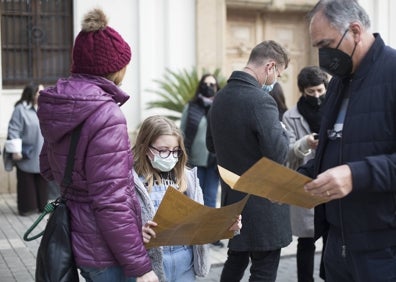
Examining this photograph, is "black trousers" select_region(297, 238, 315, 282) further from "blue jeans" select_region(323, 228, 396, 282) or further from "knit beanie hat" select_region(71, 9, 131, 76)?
"knit beanie hat" select_region(71, 9, 131, 76)

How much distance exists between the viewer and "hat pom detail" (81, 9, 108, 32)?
329 cm

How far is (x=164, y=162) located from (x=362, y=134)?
3.75 feet

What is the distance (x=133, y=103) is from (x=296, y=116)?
19.1 ft

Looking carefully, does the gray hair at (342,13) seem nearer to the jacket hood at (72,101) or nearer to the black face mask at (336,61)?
the black face mask at (336,61)

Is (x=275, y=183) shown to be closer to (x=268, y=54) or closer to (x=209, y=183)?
(x=268, y=54)

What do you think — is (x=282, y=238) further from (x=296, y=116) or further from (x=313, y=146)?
(x=296, y=116)

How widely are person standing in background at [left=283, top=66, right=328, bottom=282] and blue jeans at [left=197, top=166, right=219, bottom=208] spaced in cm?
246

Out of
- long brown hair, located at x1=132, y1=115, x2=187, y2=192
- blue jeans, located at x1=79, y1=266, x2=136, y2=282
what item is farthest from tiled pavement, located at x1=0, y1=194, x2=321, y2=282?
blue jeans, located at x1=79, y1=266, x2=136, y2=282

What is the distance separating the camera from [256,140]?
A: 176 inches

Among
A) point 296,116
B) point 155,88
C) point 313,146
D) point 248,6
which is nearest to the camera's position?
point 313,146

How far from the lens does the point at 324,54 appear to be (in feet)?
10.4

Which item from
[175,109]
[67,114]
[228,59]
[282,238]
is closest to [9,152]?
[175,109]

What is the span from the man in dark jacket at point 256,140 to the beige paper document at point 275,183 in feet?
4.74

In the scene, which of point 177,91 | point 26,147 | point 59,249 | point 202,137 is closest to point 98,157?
point 59,249
